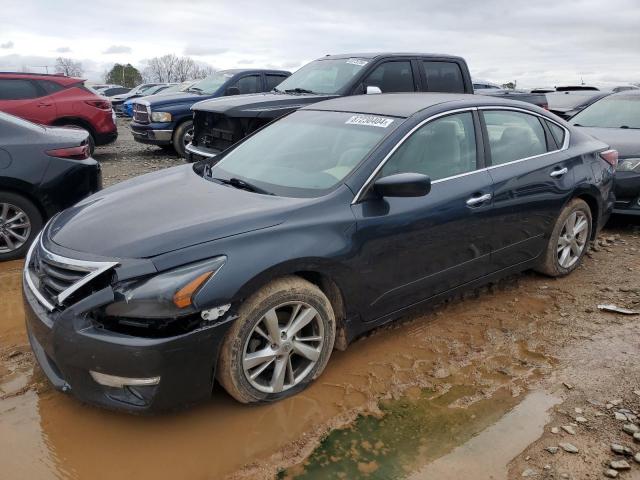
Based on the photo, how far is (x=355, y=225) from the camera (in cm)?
318

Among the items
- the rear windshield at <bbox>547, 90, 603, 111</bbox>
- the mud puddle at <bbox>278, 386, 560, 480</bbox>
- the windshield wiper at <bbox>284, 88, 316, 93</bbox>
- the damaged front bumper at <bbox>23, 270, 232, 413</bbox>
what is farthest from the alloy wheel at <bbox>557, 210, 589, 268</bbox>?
the rear windshield at <bbox>547, 90, 603, 111</bbox>

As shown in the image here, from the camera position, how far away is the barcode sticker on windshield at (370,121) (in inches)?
145

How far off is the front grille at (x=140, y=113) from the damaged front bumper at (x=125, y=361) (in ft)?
28.3

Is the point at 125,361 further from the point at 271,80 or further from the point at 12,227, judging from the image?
the point at 271,80

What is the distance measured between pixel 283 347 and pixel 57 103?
9316mm

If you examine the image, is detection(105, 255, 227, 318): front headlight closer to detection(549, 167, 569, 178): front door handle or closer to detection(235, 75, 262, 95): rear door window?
detection(549, 167, 569, 178): front door handle

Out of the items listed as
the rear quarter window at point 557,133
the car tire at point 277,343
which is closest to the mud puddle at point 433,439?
the car tire at point 277,343

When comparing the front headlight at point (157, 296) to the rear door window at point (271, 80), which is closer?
the front headlight at point (157, 296)

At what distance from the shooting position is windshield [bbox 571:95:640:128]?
7.25 m

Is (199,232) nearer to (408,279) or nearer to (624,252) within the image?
(408,279)

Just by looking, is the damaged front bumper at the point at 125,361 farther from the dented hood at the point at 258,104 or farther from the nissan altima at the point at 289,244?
the dented hood at the point at 258,104

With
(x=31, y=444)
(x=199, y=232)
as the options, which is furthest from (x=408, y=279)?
(x=31, y=444)

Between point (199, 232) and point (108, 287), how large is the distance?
1.62 ft

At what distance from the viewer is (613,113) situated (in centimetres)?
752
